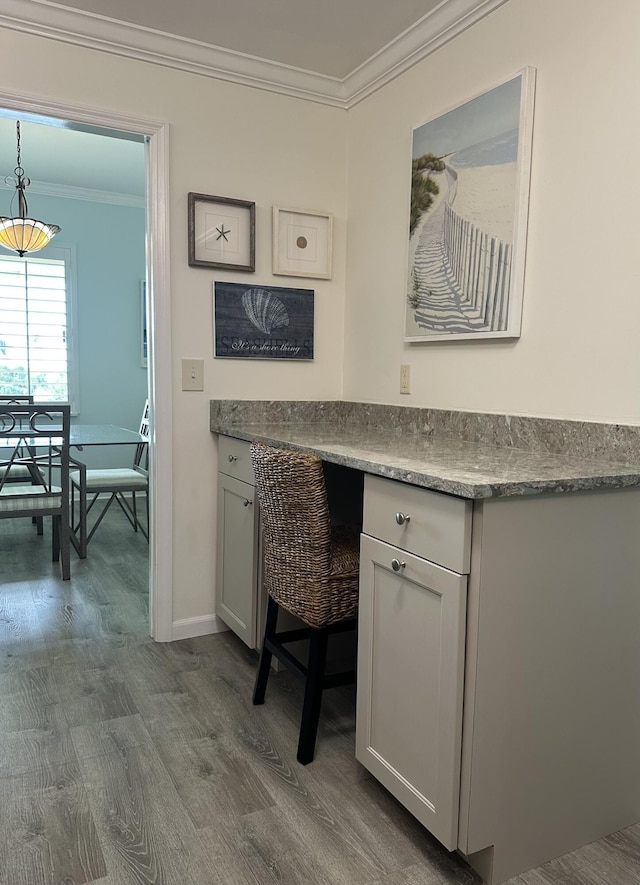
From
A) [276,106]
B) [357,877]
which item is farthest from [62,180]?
[357,877]

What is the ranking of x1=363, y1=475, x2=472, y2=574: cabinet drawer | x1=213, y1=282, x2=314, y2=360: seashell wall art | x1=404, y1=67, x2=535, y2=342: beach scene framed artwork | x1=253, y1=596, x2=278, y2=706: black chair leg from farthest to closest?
x1=213, y1=282, x2=314, y2=360: seashell wall art
x1=253, y1=596, x2=278, y2=706: black chair leg
x1=404, y1=67, x2=535, y2=342: beach scene framed artwork
x1=363, y1=475, x2=472, y2=574: cabinet drawer

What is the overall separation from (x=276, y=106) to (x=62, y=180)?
117 inches

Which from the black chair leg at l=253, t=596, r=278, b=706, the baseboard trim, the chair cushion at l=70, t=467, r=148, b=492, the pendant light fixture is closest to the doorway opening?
the baseboard trim

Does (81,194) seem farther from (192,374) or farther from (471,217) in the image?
(471,217)

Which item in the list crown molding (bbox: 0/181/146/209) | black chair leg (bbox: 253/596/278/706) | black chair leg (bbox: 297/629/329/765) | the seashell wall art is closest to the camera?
black chair leg (bbox: 297/629/329/765)

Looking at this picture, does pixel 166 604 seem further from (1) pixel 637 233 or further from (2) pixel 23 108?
(1) pixel 637 233

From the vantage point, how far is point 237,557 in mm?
2451

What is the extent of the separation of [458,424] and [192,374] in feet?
3.51

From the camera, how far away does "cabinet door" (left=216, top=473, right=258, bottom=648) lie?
231cm

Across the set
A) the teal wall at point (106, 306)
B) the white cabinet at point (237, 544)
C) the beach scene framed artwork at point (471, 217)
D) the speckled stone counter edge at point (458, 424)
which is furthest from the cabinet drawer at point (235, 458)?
the teal wall at point (106, 306)

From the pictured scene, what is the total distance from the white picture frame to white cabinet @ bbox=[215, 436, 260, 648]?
0.80 metres

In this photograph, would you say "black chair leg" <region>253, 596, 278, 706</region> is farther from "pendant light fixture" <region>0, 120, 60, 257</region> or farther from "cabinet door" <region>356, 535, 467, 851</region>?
"pendant light fixture" <region>0, 120, 60, 257</region>

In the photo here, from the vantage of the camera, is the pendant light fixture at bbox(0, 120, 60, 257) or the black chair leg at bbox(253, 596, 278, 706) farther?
the pendant light fixture at bbox(0, 120, 60, 257)

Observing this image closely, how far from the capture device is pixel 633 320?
5.23 feet
